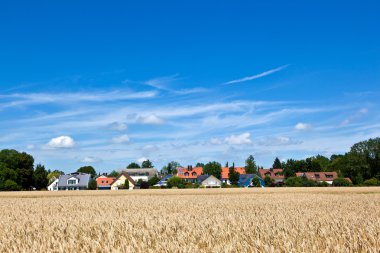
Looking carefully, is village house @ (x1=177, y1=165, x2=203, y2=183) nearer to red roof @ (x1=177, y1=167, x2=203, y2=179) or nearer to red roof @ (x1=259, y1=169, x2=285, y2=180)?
red roof @ (x1=177, y1=167, x2=203, y2=179)

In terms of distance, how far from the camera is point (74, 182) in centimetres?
12650

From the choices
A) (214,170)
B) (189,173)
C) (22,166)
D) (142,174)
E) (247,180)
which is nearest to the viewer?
(22,166)

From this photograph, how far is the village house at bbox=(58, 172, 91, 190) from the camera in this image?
125 m

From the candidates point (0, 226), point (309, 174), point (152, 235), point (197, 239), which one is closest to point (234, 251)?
point (197, 239)

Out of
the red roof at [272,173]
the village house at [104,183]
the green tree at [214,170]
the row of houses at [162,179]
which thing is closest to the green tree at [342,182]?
the row of houses at [162,179]

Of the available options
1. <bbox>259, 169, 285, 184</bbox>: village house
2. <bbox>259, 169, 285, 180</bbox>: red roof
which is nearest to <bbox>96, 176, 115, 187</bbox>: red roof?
<bbox>259, 169, 285, 184</bbox>: village house

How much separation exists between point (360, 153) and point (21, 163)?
95493 mm

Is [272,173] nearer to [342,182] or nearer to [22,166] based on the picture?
[342,182]

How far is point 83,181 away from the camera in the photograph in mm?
126250

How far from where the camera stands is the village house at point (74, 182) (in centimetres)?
12517

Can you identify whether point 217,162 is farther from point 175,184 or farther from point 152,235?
point 152,235

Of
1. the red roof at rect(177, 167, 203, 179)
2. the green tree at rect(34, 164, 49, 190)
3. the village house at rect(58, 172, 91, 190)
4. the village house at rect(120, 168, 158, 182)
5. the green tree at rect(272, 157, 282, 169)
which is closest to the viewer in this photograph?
the green tree at rect(34, 164, 49, 190)

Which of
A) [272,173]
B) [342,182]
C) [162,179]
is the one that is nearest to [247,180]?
[162,179]

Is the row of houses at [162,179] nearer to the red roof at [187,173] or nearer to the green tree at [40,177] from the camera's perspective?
the red roof at [187,173]
